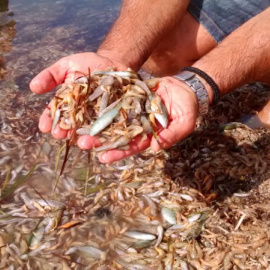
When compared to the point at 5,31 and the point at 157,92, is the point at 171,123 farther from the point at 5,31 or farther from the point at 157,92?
the point at 5,31

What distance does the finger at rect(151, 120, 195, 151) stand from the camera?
230 cm

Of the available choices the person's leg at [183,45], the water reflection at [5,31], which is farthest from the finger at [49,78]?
the water reflection at [5,31]

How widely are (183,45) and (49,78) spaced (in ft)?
6.57

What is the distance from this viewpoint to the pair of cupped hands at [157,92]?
7.53ft

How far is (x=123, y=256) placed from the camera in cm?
282

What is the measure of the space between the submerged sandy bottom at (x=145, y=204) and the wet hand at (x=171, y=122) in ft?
0.65

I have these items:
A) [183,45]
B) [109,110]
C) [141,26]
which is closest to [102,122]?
[109,110]

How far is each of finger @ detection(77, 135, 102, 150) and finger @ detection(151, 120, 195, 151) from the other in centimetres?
35

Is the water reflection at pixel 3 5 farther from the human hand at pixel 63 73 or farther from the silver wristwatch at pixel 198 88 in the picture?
the silver wristwatch at pixel 198 88

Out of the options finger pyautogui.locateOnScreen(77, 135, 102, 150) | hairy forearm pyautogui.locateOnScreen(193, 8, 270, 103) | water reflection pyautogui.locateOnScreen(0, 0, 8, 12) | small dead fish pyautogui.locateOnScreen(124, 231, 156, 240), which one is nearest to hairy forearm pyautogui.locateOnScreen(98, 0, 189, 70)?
hairy forearm pyautogui.locateOnScreen(193, 8, 270, 103)

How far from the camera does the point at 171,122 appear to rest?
7.87ft

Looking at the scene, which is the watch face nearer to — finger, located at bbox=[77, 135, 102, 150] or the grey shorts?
finger, located at bbox=[77, 135, 102, 150]

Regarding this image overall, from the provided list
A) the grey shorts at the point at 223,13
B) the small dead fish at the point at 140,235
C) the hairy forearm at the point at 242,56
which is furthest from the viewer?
the grey shorts at the point at 223,13

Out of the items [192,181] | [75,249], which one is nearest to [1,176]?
[75,249]
